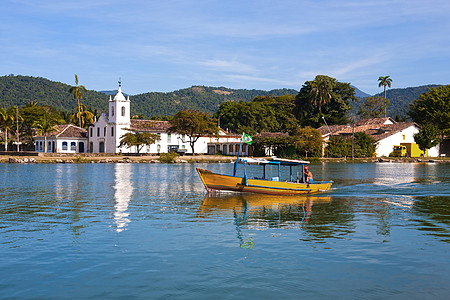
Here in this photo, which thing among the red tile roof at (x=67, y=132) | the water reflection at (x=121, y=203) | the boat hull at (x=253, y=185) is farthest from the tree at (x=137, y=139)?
the boat hull at (x=253, y=185)

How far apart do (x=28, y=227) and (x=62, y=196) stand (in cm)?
1190

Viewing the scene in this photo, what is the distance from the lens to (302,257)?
46.3 ft

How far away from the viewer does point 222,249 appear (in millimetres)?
15156

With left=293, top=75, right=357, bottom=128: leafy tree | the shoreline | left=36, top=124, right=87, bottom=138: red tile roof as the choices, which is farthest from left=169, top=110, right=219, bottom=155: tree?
left=293, top=75, right=357, bottom=128: leafy tree

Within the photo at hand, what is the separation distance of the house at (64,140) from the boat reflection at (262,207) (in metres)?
70.0

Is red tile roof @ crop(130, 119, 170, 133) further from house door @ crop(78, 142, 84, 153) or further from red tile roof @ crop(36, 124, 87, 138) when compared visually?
house door @ crop(78, 142, 84, 153)

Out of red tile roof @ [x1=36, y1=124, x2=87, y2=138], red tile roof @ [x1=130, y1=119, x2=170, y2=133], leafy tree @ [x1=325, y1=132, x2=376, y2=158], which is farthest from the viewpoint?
red tile roof @ [x1=130, y1=119, x2=170, y2=133]

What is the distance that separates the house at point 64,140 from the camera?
93375mm

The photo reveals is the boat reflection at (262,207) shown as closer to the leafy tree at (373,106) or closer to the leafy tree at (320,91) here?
the leafy tree at (320,91)

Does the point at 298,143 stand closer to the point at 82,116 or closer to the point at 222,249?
the point at 82,116

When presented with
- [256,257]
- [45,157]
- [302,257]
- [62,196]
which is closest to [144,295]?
[256,257]

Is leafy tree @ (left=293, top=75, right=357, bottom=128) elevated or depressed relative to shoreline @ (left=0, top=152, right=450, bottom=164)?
elevated

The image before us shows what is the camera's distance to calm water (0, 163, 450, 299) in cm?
1125

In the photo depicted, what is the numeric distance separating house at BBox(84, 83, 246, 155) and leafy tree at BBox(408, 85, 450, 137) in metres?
39.1
